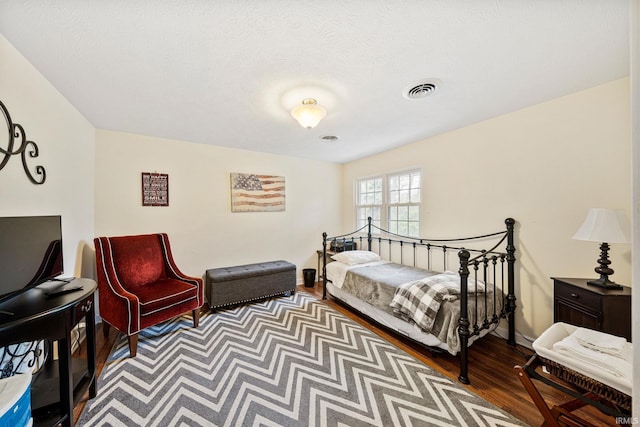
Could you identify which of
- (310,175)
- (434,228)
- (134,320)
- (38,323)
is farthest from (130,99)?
(434,228)

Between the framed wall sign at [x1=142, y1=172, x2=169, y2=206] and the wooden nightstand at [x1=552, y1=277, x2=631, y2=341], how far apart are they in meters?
4.28

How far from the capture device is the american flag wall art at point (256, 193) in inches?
146

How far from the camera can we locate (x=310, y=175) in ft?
14.6

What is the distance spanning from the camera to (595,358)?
1.20m

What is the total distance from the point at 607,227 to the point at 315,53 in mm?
2321

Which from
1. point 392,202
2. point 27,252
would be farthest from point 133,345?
point 392,202

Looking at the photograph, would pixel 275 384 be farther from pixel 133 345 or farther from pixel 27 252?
pixel 27 252

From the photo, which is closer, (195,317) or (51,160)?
(51,160)

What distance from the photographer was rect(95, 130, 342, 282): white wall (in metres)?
2.95

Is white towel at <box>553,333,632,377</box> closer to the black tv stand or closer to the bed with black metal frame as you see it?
the bed with black metal frame

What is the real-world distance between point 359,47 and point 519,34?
912 mm

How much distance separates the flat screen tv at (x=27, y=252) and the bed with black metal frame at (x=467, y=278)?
2705mm

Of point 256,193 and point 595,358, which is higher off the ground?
point 256,193

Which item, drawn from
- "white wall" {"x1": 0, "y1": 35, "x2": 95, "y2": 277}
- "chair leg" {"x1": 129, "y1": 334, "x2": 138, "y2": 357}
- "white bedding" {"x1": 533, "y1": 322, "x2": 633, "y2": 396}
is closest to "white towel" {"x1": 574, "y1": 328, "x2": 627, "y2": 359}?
"white bedding" {"x1": 533, "y1": 322, "x2": 633, "y2": 396}
